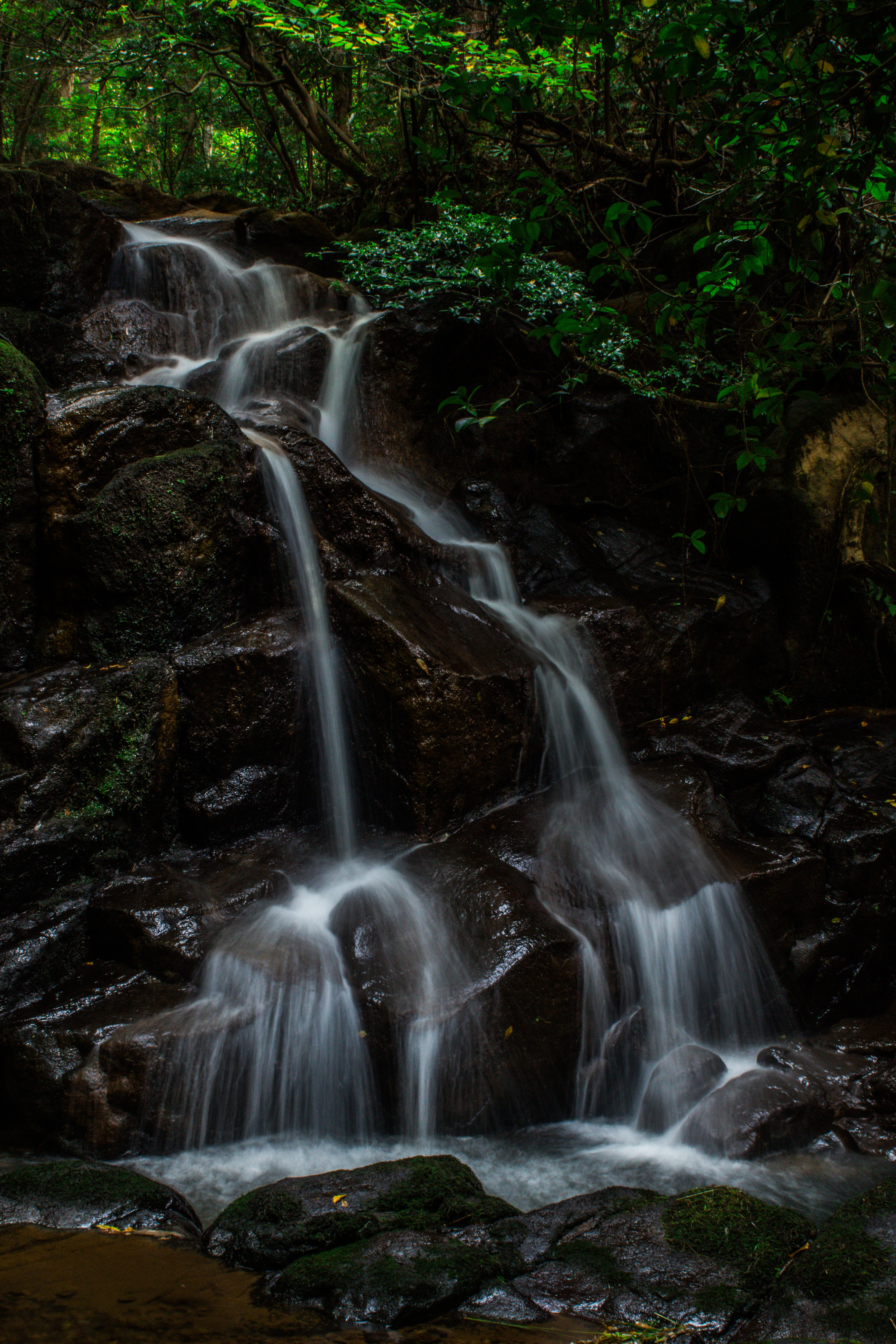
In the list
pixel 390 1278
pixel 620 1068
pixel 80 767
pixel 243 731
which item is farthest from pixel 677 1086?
pixel 80 767

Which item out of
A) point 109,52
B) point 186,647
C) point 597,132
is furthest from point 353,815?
point 109,52

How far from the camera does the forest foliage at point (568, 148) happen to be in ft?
10.9

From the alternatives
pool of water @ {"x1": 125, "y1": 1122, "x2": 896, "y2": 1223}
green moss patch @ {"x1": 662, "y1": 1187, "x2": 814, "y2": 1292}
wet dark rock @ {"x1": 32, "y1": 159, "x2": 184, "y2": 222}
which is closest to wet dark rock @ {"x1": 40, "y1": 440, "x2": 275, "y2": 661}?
pool of water @ {"x1": 125, "y1": 1122, "x2": 896, "y2": 1223}

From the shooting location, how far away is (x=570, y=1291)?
2391 mm

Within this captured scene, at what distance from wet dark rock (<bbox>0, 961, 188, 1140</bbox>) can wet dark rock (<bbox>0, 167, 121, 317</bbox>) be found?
705 cm

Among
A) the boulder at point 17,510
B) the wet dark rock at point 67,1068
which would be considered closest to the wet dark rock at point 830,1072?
the wet dark rock at point 67,1068

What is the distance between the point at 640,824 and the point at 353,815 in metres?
1.96

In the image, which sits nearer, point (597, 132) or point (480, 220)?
point (480, 220)

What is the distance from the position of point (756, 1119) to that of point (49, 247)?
9454 mm

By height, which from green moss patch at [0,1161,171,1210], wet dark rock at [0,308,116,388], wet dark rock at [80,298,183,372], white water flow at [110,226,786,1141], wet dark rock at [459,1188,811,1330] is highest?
wet dark rock at [80,298,183,372]

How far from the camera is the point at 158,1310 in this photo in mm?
2117

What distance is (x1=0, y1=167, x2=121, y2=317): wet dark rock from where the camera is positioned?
7875 millimetres

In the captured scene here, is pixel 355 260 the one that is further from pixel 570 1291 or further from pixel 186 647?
pixel 570 1291

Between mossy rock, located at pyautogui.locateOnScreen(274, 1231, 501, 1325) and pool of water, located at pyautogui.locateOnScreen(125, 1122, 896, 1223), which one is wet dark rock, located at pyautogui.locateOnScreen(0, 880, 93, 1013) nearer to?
pool of water, located at pyautogui.locateOnScreen(125, 1122, 896, 1223)
